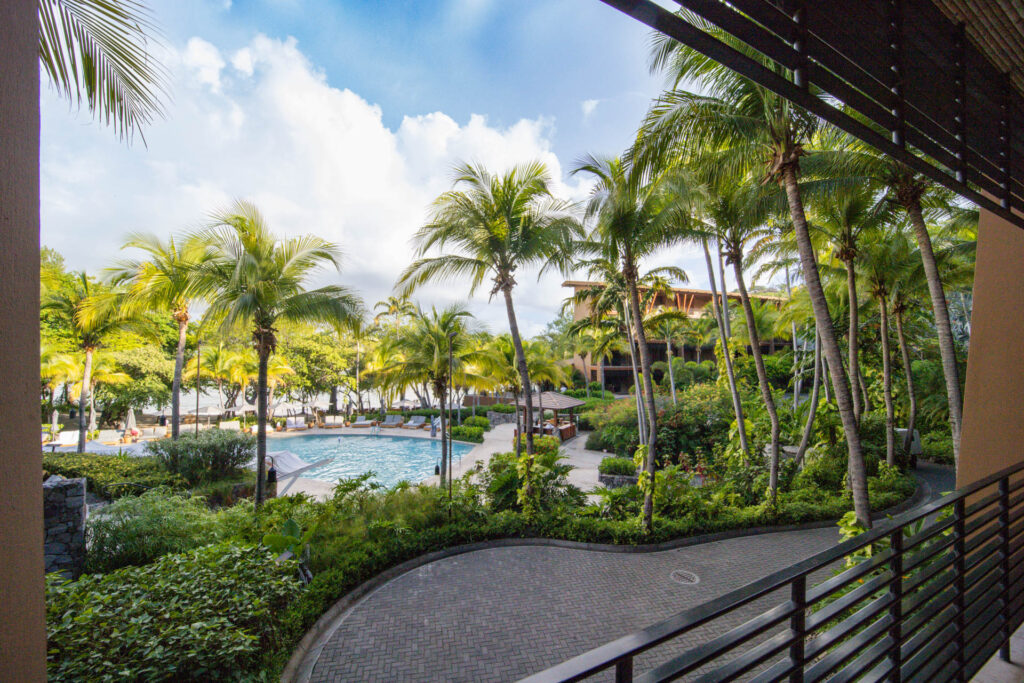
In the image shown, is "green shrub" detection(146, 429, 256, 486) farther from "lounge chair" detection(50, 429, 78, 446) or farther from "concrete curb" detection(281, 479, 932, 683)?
"lounge chair" detection(50, 429, 78, 446)

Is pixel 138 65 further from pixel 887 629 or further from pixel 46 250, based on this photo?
pixel 46 250

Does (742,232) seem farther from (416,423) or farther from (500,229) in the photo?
(416,423)

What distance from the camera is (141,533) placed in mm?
6957

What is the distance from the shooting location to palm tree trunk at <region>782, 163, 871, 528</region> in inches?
269

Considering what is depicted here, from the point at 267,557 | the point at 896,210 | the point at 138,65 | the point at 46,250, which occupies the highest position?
the point at 46,250

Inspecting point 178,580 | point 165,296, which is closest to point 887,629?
point 178,580

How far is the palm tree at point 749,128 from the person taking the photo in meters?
6.98

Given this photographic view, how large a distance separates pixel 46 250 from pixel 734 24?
34.9 meters

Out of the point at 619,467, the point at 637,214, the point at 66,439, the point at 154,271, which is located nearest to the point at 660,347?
the point at 619,467

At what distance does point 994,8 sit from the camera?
236 cm

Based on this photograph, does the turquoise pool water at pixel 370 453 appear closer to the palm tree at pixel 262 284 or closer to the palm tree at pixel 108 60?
the palm tree at pixel 262 284

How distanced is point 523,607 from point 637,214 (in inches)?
297

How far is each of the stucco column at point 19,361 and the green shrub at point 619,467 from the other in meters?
14.5

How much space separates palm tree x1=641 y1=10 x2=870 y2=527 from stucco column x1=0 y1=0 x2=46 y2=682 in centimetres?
727
